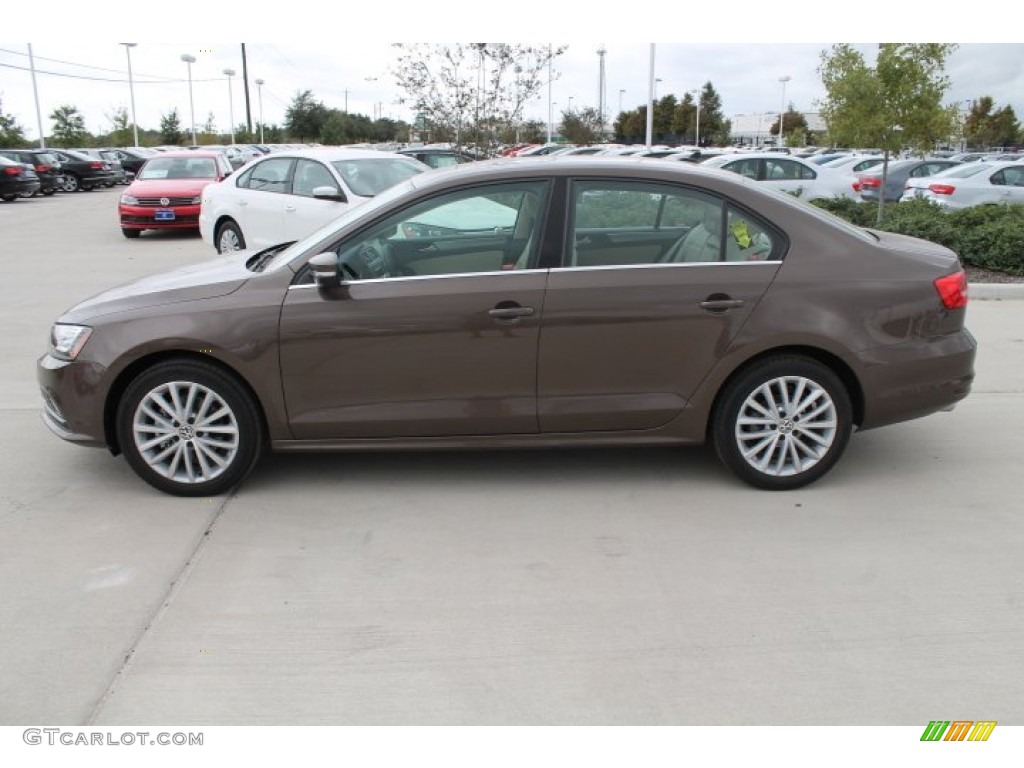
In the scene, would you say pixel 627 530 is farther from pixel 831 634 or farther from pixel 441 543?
pixel 831 634

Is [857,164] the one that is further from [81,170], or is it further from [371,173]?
[81,170]

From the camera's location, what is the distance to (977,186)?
17.1 meters

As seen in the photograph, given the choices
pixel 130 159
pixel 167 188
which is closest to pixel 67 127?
pixel 130 159

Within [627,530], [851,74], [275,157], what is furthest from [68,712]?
[851,74]

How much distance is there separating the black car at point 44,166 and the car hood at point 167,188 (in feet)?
50.2

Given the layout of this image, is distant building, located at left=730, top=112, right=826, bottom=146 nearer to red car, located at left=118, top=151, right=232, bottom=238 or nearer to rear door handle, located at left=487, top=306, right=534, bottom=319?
red car, located at left=118, top=151, right=232, bottom=238

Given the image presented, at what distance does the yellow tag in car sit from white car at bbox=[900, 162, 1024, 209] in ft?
44.8

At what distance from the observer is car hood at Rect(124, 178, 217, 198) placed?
16.6m

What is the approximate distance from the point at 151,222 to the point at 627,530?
47.6 feet

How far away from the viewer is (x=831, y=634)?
3.38m

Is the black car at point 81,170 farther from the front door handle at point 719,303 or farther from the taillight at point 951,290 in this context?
the taillight at point 951,290

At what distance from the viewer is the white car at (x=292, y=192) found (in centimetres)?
1064

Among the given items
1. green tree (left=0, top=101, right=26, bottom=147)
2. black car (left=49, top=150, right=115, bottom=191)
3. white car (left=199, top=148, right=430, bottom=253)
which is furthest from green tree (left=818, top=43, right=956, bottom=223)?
green tree (left=0, top=101, right=26, bottom=147)

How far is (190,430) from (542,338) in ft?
5.88
